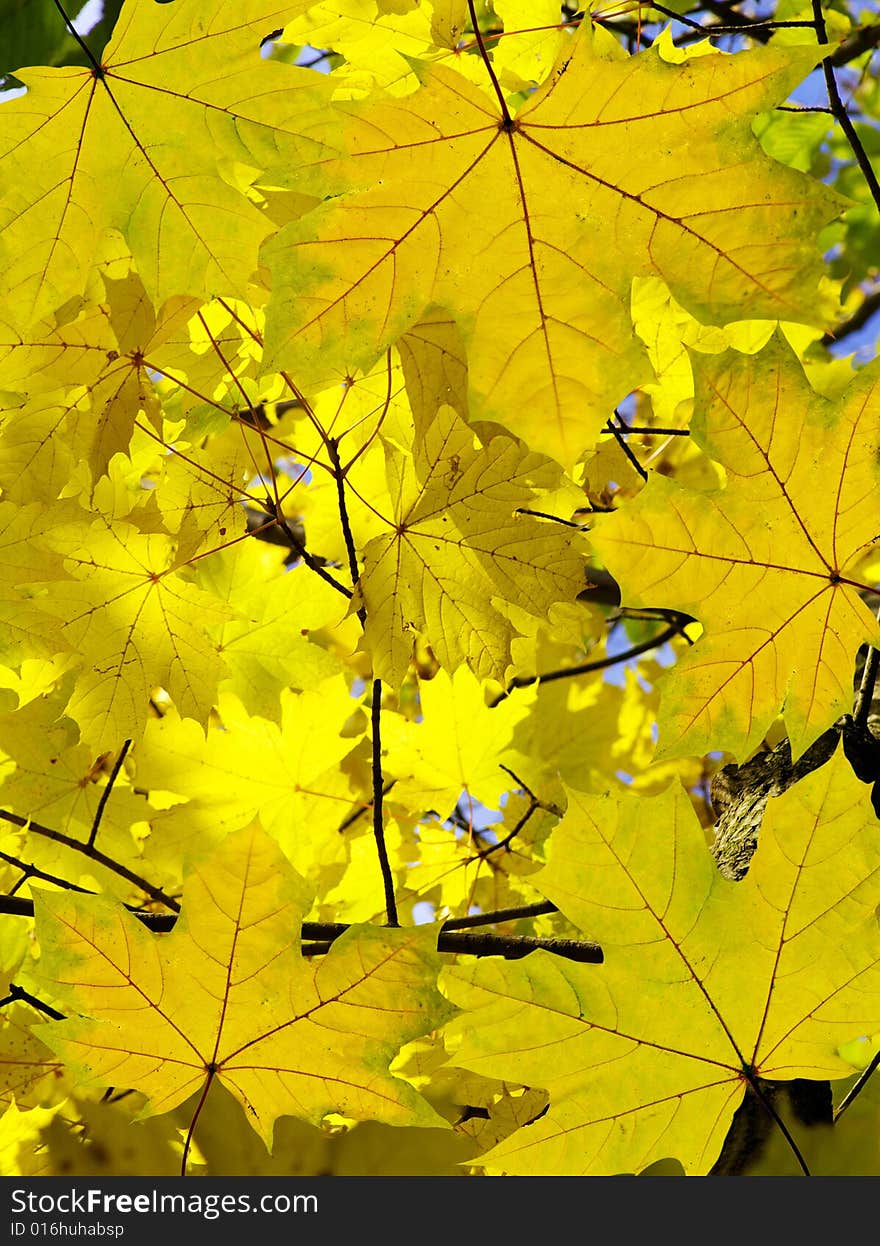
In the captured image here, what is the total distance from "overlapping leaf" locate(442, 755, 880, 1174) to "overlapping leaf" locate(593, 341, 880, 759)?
13 cm

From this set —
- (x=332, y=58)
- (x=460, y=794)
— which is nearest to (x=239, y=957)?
(x=460, y=794)

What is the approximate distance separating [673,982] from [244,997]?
0.45 m

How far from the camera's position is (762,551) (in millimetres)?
1216

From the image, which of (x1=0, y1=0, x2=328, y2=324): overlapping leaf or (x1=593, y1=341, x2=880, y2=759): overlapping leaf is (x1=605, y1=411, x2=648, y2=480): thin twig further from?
(x1=0, y1=0, x2=328, y2=324): overlapping leaf

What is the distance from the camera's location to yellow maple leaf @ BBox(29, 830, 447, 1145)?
1093 mm

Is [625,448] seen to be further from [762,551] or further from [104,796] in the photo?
[104,796]

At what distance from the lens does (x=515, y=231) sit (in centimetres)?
113

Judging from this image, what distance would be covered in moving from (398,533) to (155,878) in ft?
3.53

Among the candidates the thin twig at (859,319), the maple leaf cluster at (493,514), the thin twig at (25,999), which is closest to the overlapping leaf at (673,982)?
the maple leaf cluster at (493,514)

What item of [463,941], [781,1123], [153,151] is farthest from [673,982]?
[153,151]

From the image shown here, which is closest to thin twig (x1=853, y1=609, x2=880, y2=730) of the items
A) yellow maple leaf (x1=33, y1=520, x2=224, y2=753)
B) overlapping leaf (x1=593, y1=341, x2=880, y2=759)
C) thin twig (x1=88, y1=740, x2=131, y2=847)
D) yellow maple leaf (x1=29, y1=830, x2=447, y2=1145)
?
overlapping leaf (x1=593, y1=341, x2=880, y2=759)

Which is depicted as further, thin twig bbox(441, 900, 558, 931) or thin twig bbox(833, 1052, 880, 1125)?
thin twig bbox(441, 900, 558, 931)

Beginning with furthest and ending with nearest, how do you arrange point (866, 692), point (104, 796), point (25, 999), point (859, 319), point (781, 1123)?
point (859, 319), point (104, 796), point (866, 692), point (25, 999), point (781, 1123)

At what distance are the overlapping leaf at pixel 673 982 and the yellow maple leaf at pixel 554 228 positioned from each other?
436 millimetres
